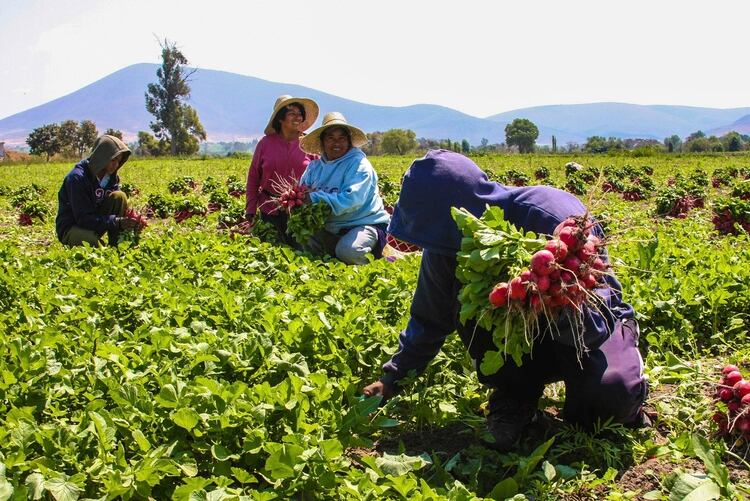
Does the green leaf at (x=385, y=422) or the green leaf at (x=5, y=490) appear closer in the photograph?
the green leaf at (x=5, y=490)

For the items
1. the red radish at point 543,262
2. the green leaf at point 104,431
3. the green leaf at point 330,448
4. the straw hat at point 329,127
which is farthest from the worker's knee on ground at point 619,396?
the straw hat at point 329,127

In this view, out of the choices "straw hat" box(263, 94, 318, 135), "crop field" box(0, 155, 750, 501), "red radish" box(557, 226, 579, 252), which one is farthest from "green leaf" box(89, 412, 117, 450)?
"straw hat" box(263, 94, 318, 135)

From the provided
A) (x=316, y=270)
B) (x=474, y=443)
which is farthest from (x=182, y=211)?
(x=474, y=443)

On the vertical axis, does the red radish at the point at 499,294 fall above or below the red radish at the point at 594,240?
→ below

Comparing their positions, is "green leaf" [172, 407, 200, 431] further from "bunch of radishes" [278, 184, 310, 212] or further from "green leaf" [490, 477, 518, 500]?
"bunch of radishes" [278, 184, 310, 212]

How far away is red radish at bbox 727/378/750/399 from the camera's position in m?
2.44

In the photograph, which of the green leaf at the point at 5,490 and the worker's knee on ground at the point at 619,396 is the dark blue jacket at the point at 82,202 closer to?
the green leaf at the point at 5,490

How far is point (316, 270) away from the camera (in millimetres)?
4824

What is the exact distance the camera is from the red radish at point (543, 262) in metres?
1.98

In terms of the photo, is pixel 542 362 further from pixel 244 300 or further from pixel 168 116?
Answer: pixel 168 116

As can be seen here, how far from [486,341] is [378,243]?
10.8ft

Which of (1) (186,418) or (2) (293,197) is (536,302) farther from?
(2) (293,197)

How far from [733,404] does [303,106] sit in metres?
5.40

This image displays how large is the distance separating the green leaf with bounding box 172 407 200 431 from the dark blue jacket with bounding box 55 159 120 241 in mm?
4819
